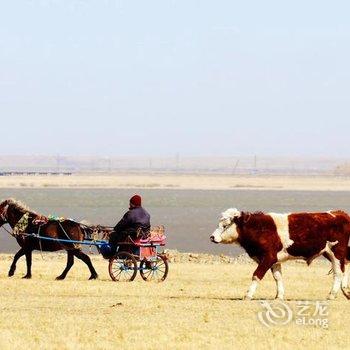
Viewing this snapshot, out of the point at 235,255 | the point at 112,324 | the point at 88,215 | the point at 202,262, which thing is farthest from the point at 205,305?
the point at 88,215

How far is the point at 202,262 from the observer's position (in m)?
35.0

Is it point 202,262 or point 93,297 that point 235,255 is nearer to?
point 202,262

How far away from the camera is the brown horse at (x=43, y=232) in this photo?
26.0 meters

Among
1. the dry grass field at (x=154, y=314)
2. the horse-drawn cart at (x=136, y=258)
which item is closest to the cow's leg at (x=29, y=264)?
the dry grass field at (x=154, y=314)

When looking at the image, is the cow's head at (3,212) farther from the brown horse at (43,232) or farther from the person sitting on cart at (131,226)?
the person sitting on cart at (131,226)

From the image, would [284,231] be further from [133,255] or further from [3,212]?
[3,212]

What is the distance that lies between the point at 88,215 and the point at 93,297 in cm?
4979

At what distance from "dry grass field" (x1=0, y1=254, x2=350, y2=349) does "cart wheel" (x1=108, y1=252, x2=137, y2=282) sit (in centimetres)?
33

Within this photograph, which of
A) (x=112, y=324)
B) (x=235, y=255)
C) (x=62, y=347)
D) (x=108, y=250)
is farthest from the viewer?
(x=235, y=255)

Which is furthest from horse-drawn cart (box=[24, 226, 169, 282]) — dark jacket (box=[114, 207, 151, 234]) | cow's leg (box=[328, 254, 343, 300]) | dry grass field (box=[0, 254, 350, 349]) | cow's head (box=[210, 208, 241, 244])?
cow's leg (box=[328, 254, 343, 300])

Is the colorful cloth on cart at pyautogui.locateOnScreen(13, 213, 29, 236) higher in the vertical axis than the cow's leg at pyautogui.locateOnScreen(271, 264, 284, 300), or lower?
higher

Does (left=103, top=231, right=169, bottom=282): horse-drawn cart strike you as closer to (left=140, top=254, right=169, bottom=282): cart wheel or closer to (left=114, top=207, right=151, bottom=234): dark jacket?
(left=140, top=254, right=169, bottom=282): cart wheel

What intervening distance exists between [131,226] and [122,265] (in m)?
0.91

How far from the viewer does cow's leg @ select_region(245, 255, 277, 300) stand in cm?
2069
